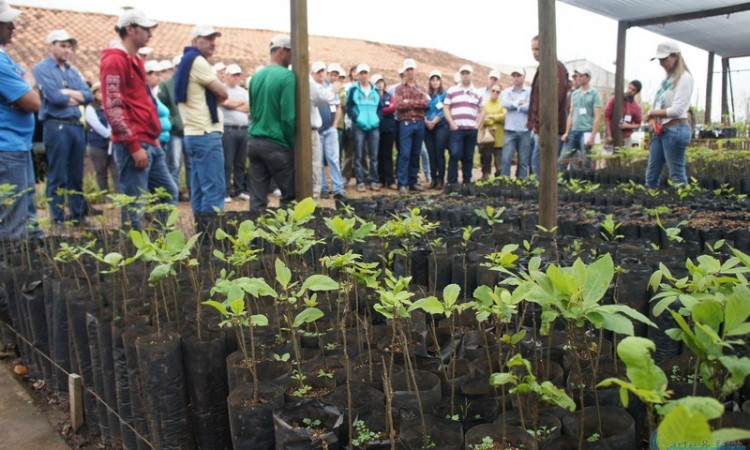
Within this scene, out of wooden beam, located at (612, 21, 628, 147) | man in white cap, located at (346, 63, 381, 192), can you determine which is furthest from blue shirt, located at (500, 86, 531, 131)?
man in white cap, located at (346, 63, 381, 192)

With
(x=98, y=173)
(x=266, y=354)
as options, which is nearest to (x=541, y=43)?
(x=266, y=354)

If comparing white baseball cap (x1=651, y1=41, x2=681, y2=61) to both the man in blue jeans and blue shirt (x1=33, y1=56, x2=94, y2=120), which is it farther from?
blue shirt (x1=33, y1=56, x2=94, y2=120)

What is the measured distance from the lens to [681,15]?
8.60 metres

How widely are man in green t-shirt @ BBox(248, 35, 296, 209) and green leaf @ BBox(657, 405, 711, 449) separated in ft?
14.1

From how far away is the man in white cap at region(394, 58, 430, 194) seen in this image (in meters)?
8.68

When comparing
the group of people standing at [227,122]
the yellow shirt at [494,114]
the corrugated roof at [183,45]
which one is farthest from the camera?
the corrugated roof at [183,45]

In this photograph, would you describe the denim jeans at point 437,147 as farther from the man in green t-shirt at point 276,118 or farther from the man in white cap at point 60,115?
the man in white cap at point 60,115

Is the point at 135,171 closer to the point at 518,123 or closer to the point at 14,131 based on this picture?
the point at 14,131

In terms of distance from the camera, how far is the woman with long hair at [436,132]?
9219mm

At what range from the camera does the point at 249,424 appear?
5.40 feet

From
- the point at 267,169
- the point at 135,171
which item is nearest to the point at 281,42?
the point at 267,169

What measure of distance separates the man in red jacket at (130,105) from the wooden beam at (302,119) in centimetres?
103

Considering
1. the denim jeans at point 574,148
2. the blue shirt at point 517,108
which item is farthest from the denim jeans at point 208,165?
the denim jeans at point 574,148

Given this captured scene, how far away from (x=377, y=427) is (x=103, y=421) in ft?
4.61
